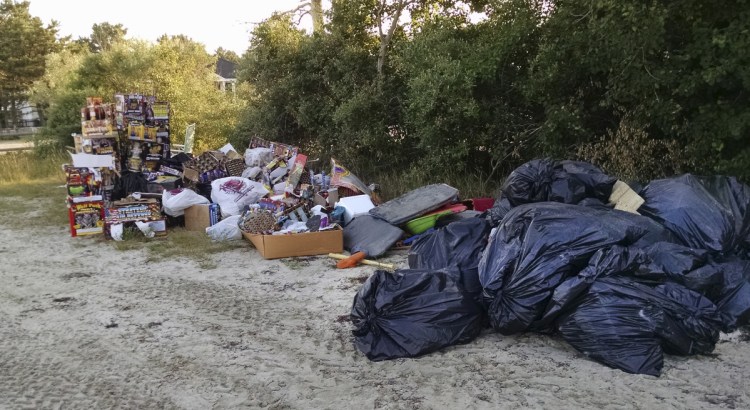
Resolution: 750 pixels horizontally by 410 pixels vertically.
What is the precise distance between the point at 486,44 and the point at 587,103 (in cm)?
136

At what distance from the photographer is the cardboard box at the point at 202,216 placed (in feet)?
21.3

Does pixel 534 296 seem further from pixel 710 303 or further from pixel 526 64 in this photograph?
pixel 526 64

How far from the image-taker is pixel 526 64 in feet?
21.0

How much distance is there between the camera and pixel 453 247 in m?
4.09

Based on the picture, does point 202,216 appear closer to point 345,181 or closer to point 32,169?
point 345,181

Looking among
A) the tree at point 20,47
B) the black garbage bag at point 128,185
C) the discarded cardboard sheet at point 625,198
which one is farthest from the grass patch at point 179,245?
the tree at point 20,47

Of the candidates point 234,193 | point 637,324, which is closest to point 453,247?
point 637,324

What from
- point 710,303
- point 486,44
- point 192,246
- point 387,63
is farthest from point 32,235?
point 710,303

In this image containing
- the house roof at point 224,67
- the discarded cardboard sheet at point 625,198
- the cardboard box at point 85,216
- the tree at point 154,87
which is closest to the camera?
the discarded cardboard sheet at point 625,198

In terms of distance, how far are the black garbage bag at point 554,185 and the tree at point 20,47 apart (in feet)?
105

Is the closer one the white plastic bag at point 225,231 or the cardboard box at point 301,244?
the cardboard box at point 301,244

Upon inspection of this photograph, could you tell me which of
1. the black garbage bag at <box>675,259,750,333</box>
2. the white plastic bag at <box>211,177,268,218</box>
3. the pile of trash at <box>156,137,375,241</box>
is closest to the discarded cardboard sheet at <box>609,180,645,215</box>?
the black garbage bag at <box>675,259,750,333</box>

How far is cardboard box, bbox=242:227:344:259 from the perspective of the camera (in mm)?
5234

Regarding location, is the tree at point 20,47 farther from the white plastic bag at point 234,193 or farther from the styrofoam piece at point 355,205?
the styrofoam piece at point 355,205
